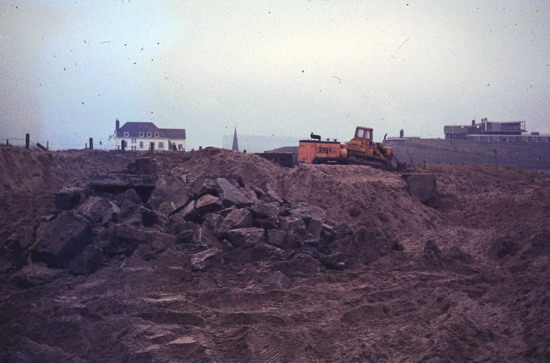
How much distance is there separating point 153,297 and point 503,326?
4.66m

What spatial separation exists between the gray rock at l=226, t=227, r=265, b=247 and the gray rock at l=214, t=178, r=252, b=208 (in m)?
1.15

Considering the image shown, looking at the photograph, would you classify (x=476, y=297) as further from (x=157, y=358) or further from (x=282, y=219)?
(x=157, y=358)

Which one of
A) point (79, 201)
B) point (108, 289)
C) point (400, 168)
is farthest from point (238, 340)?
point (400, 168)

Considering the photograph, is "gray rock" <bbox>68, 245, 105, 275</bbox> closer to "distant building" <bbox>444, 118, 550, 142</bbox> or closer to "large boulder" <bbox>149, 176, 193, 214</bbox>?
"large boulder" <bbox>149, 176, 193, 214</bbox>

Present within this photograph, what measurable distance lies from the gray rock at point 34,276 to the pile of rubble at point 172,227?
1cm

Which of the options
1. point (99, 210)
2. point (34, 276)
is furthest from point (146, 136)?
point (34, 276)

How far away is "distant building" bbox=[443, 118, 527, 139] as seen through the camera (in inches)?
2251

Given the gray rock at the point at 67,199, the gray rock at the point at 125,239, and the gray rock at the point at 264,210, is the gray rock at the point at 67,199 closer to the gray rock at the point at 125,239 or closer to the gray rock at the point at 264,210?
the gray rock at the point at 125,239

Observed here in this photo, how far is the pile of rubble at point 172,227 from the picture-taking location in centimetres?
831

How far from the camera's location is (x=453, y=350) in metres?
5.78

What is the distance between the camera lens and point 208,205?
1043 cm

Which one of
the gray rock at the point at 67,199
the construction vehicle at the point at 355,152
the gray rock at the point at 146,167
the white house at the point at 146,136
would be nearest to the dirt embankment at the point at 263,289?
the gray rock at the point at 67,199

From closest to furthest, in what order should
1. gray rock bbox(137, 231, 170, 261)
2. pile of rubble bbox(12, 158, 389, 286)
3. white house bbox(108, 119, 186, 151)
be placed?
pile of rubble bbox(12, 158, 389, 286) → gray rock bbox(137, 231, 170, 261) → white house bbox(108, 119, 186, 151)

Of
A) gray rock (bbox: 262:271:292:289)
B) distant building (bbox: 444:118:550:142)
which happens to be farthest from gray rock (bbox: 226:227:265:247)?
distant building (bbox: 444:118:550:142)
